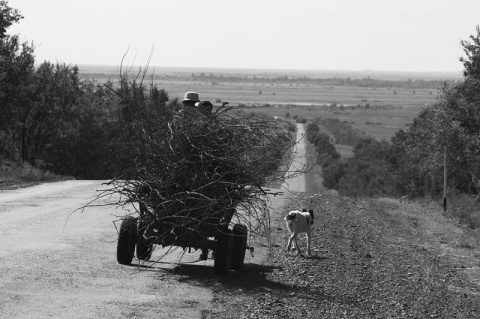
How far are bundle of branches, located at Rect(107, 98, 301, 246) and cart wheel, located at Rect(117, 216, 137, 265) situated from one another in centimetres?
28

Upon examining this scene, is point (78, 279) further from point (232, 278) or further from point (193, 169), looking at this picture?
point (232, 278)

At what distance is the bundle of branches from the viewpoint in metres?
13.0

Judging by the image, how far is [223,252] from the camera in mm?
13422

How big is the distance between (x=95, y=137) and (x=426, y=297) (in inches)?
1647

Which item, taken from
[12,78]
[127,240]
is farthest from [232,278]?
[12,78]

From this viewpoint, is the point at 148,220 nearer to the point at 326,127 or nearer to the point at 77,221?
the point at 77,221

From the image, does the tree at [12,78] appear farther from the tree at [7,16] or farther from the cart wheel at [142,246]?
the cart wheel at [142,246]

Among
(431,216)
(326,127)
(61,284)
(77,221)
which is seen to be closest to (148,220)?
(61,284)

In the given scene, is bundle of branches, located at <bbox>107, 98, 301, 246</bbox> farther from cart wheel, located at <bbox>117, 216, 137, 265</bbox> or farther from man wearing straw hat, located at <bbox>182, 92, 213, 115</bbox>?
cart wheel, located at <bbox>117, 216, 137, 265</bbox>

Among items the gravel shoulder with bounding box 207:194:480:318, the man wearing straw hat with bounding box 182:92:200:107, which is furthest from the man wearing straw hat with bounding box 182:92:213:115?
the gravel shoulder with bounding box 207:194:480:318

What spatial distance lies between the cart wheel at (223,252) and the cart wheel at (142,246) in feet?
3.53

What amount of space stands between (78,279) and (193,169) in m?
2.24

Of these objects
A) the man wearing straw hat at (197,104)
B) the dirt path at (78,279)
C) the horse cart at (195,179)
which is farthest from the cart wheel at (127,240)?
the man wearing straw hat at (197,104)

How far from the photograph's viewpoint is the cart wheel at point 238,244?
1366 centimetres
